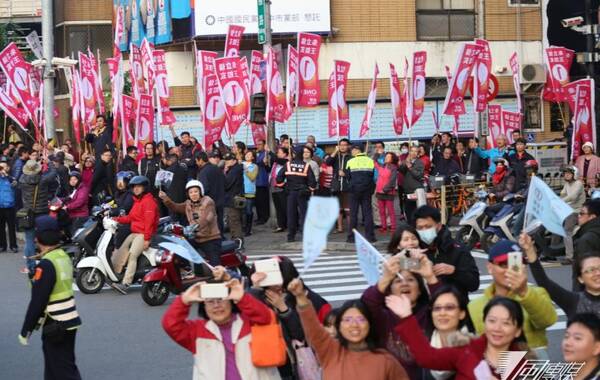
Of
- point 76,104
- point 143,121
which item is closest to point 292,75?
point 143,121

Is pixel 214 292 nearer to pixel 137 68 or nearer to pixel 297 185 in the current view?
pixel 297 185

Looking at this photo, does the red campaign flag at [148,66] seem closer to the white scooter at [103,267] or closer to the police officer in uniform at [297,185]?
the police officer in uniform at [297,185]

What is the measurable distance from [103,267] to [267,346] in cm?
1003

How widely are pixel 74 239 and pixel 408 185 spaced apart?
8410 millimetres

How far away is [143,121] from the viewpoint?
24.2 metres

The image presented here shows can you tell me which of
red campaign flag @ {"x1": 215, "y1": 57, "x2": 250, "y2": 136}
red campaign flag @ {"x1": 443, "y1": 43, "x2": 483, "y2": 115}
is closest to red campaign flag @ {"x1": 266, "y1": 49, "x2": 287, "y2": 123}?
red campaign flag @ {"x1": 215, "y1": 57, "x2": 250, "y2": 136}

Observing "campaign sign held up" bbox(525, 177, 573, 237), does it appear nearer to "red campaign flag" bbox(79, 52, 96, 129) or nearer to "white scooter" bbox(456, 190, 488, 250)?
"white scooter" bbox(456, 190, 488, 250)

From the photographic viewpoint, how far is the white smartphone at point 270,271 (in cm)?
643

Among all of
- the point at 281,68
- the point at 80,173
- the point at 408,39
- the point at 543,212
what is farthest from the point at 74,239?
the point at 408,39

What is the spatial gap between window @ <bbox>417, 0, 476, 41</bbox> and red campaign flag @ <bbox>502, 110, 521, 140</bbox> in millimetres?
8841

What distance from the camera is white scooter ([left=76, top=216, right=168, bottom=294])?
632 inches

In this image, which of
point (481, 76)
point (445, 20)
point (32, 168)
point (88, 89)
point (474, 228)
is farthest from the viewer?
point (445, 20)

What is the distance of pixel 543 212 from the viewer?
782 centimetres

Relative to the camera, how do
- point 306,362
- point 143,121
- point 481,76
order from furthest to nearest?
point 481,76
point 143,121
point 306,362
